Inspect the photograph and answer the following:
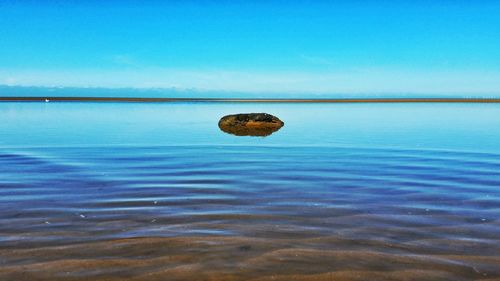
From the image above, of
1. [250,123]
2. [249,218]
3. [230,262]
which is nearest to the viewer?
[230,262]

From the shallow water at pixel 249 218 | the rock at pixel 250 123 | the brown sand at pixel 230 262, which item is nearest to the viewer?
the brown sand at pixel 230 262

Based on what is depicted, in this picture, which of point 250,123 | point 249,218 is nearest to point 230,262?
point 249,218

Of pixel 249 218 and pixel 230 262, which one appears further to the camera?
pixel 249 218

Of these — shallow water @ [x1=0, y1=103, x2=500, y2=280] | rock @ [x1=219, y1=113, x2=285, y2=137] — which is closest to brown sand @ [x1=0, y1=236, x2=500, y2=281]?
shallow water @ [x1=0, y1=103, x2=500, y2=280]

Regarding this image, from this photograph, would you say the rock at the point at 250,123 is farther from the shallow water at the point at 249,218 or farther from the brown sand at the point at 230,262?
the brown sand at the point at 230,262

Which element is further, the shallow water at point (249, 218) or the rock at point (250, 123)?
the rock at point (250, 123)

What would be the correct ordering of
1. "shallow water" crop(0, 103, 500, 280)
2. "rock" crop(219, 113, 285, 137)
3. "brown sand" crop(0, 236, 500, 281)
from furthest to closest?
1. "rock" crop(219, 113, 285, 137)
2. "shallow water" crop(0, 103, 500, 280)
3. "brown sand" crop(0, 236, 500, 281)

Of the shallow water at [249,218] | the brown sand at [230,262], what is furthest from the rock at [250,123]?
the brown sand at [230,262]

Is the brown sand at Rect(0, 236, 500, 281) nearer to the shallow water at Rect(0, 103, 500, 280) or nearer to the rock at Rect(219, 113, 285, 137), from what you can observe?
the shallow water at Rect(0, 103, 500, 280)

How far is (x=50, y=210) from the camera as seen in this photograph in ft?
23.0

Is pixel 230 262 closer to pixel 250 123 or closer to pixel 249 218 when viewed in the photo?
pixel 249 218

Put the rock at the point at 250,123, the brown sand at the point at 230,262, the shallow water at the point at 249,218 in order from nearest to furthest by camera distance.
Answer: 1. the brown sand at the point at 230,262
2. the shallow water at the point at 249,218
3. the rock at the point at 250,123

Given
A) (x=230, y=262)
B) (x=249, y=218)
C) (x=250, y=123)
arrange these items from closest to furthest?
(x=230, y=262)
(x=249, y=218)
(x=250, y=123)

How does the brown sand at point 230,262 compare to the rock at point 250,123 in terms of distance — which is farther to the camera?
the rock at point 250,123
